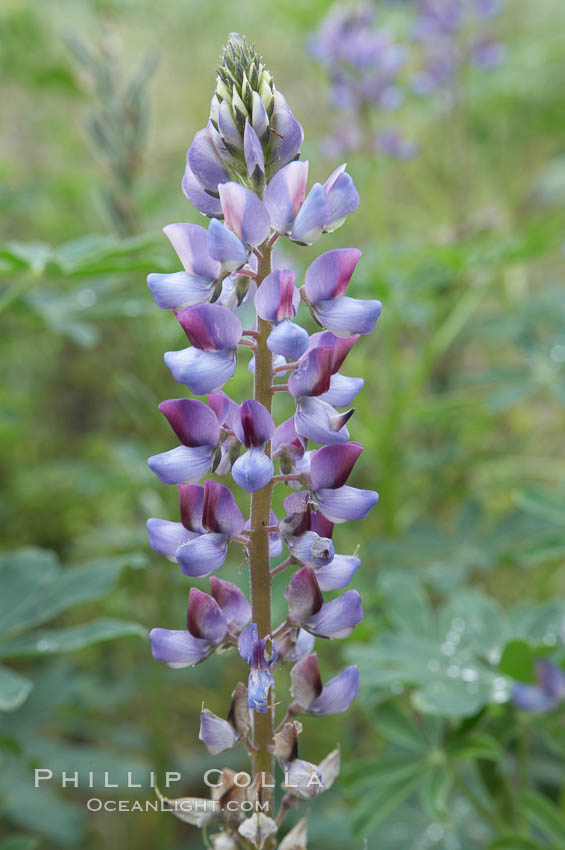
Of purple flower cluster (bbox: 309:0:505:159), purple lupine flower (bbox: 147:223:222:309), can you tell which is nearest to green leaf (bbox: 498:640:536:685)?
purple lupine flower (bbox: 147:223:222:309)

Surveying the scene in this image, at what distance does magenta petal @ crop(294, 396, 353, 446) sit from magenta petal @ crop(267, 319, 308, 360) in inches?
2.7

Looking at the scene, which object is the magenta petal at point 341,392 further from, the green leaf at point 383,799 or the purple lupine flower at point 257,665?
the green leaf at point 383,799

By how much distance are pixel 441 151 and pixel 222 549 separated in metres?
4.06

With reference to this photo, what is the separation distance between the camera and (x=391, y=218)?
4637 millimetres

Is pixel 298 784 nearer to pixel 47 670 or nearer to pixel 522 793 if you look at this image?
pixel 522 793

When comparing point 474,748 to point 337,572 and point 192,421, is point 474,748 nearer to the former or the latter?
point 337,572

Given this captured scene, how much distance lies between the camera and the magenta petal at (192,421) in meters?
0.88

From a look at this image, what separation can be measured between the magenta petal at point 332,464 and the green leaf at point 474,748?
2.61 ft

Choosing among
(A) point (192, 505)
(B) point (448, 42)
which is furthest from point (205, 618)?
(B) point (448, 42)

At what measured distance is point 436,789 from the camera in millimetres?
1476

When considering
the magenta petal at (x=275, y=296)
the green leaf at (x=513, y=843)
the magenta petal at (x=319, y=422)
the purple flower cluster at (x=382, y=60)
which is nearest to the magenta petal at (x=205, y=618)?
the magenta petal at (x=319, y=422)

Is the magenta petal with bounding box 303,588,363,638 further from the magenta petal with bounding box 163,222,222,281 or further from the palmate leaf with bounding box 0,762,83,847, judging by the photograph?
the palmate leaf with bounding box 0,762,83,847

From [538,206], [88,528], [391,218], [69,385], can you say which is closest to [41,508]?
[88,528]

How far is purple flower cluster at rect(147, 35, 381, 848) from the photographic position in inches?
33.9
